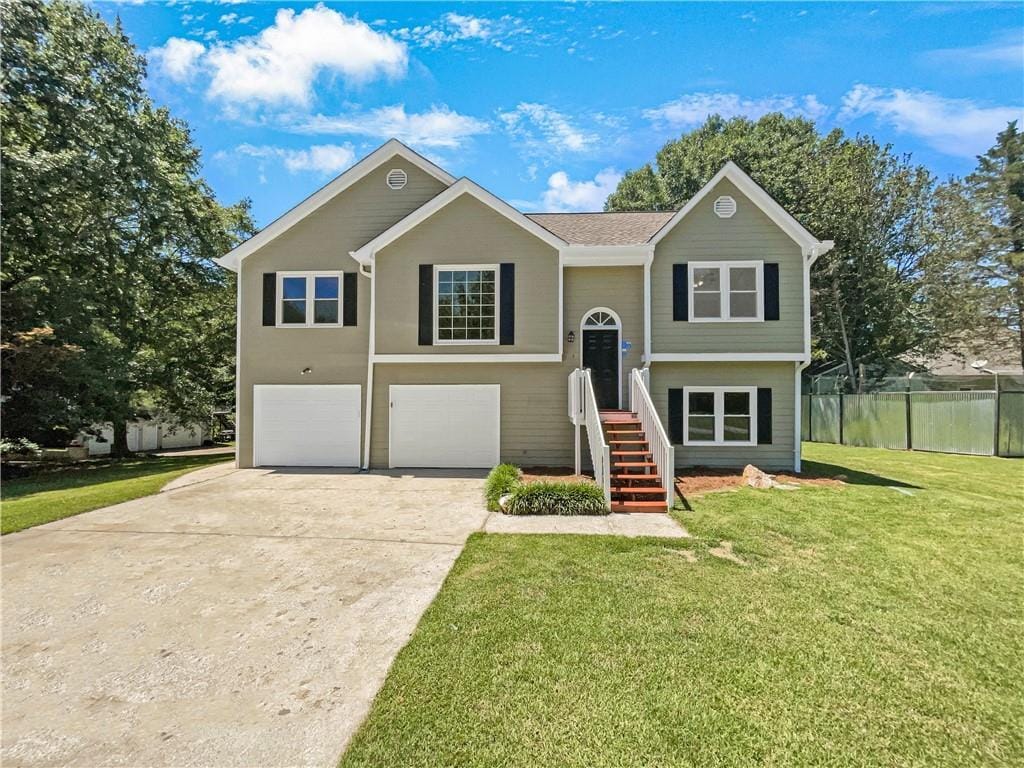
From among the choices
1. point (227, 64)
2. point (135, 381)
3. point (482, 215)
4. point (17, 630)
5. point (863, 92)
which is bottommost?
point (17, 630)

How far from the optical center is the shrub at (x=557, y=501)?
7277 mm

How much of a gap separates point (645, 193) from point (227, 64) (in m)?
26.5

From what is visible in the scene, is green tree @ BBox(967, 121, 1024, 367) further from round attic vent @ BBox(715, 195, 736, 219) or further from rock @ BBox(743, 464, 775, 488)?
rock @ BBox(743, 464, 775, 488)

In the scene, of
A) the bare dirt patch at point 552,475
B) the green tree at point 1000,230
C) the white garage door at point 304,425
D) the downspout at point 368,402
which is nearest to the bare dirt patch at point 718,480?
the bare dirt patch at point 552,475

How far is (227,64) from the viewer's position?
34.0 feet

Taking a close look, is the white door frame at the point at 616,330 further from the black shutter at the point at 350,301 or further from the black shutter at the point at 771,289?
the black shutter at the point at 350,301

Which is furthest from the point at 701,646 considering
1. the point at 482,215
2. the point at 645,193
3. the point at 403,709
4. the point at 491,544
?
the point at 645,193

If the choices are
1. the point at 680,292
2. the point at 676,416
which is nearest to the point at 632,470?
the point at 676,416

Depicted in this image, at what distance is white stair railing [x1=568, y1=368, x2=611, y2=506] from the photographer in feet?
24.5

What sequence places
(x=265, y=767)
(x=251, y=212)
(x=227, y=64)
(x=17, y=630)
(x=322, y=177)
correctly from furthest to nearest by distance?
1. (x=251, y=212)
2. (x=322, y=177)
3. (x=227, y=64)
4. (x=17, y=630)
5. (x=265, y=767)

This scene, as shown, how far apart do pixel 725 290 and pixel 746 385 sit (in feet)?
7.77

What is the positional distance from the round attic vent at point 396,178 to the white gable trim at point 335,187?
312mm

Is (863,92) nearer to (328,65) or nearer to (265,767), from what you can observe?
(328,65)

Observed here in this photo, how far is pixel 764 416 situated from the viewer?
1108 cm
